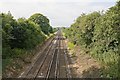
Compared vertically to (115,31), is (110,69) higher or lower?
lower

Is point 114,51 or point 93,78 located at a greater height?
point 114,51

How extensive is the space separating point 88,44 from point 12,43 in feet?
31.2

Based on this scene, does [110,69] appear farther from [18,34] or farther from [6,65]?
[18,34]

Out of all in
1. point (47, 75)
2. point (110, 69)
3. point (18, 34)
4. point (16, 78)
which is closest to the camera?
point (110, 69)

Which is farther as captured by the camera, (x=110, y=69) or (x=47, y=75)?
(x=47, y=75)

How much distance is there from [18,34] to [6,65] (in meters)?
8.95

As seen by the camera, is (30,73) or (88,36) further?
(88,36)

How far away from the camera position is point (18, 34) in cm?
3656

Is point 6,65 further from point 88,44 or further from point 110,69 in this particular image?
point 88,44

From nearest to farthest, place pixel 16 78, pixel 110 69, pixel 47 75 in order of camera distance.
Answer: pixel 110 69 < pixel 16 78 < pixel 47 75

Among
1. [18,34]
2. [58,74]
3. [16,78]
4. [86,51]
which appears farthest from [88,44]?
[16,78]

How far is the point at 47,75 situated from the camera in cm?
2666

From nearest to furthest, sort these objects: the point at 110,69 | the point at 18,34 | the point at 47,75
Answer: the point at 110,69 < the point at 47,75 < the point at 18,34

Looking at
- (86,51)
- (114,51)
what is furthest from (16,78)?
(86,51)
